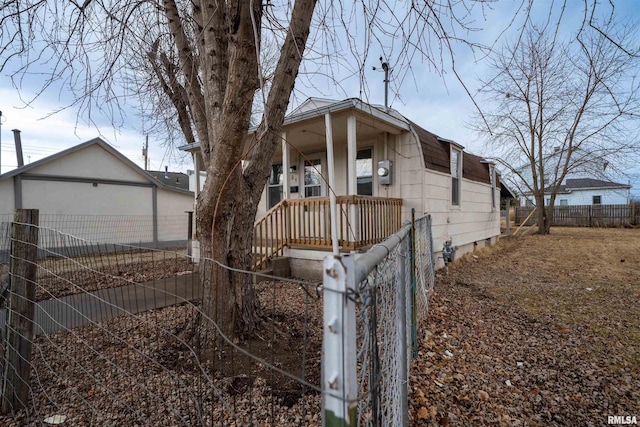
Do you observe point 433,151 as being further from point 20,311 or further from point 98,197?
point 98,197

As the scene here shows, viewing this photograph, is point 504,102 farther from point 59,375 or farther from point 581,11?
point 59,375

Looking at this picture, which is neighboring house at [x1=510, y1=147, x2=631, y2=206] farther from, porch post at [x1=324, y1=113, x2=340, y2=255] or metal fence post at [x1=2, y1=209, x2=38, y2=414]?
metal fence post at [x1=2, y1=209, x2=38, y2=414]

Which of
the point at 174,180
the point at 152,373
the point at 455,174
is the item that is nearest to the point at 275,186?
the point at 455,174

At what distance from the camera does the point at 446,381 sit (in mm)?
2562

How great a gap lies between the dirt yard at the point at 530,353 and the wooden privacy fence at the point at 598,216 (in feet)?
55.5

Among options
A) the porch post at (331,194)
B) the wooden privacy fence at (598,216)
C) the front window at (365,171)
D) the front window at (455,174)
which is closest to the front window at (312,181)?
the front window at (365,171)

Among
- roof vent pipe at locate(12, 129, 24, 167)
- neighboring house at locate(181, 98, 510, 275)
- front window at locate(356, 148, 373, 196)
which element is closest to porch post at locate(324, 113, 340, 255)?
neighboring house at locate(181, 98, 510, 275)

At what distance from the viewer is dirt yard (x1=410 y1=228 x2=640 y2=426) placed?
223 centimetres

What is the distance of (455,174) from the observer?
859 centimetres

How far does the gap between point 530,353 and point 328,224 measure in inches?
152

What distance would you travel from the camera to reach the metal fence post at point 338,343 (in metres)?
0.70

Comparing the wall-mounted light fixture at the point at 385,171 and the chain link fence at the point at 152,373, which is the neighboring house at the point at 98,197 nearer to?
the chain link fence at the point at 152,373

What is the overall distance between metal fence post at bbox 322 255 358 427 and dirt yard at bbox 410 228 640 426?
178cm

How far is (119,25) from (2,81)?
1.33 meters
